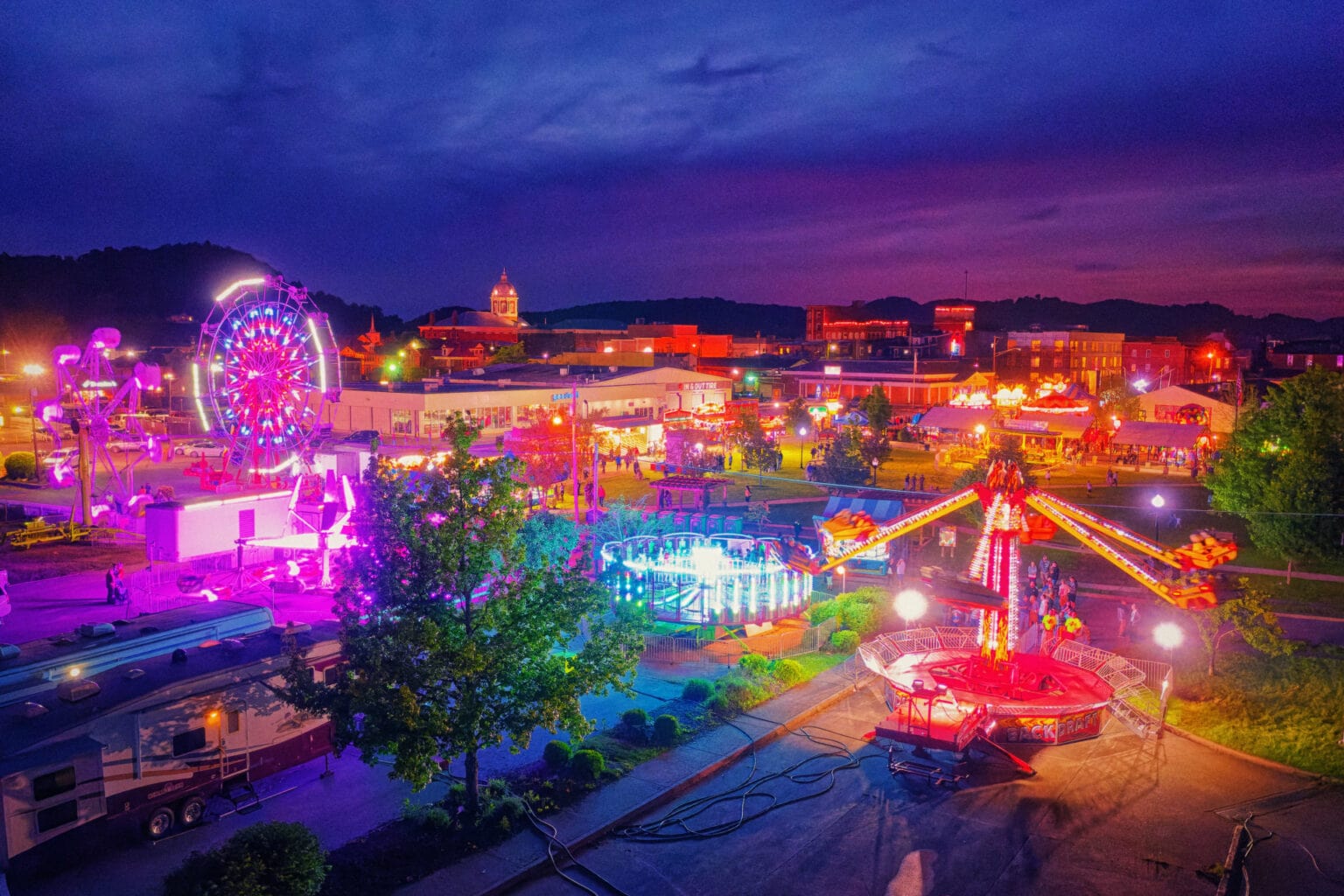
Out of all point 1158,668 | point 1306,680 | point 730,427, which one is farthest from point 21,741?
point 730,427

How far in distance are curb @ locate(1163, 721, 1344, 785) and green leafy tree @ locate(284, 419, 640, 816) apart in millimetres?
11786

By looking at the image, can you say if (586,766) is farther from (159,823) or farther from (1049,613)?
(1049,613)

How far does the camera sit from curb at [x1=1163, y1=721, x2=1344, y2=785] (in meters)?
15.7

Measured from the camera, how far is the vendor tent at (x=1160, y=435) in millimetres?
49875

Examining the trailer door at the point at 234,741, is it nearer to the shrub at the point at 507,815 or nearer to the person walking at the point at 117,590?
the shrub at the point at 507,815

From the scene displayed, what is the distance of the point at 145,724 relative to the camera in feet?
43.3

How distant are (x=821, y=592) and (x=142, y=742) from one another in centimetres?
1789

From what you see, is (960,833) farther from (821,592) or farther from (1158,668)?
(821,592)

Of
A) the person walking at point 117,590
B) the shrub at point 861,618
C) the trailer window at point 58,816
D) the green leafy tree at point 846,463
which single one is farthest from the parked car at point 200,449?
Answer: the trailer window at point 58,816

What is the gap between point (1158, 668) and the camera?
19.7m

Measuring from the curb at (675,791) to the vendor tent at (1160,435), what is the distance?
38490mm

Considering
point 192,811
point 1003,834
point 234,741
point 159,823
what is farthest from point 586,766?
point 1003,834

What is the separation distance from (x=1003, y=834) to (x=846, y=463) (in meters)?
30.0

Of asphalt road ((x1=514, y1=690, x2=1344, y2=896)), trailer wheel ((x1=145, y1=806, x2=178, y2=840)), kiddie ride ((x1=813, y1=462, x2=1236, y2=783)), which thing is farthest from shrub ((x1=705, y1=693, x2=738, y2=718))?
trailer wheel ((x1=145, y1=806, x2=178, y2=840))
